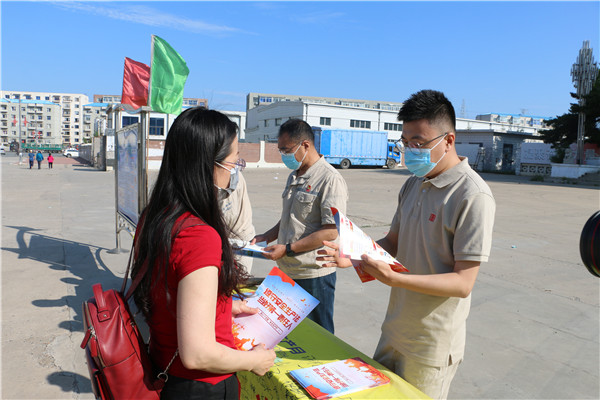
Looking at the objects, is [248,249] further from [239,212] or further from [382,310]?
[382,310]

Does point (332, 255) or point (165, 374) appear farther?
point (332, 255)

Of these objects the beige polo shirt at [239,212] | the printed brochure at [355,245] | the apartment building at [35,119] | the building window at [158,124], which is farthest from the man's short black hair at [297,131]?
the apartment building at [35,119]

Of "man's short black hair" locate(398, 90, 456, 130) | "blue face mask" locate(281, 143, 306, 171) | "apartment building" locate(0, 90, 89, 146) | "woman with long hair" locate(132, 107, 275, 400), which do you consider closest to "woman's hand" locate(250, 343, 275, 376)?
"woman with long hair" locate(132, 107, 275, 400)

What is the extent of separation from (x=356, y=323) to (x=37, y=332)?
3047 millimetres

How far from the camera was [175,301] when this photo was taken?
1.25 metres

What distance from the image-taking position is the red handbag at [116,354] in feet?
4.03

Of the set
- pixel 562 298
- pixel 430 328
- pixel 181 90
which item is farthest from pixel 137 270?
pixel 562 298

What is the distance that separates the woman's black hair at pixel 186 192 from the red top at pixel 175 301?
4 centimetres

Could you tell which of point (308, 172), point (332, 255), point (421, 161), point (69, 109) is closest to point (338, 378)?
point (332, 255)

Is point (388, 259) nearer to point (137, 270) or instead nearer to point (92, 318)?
point (137, 270)

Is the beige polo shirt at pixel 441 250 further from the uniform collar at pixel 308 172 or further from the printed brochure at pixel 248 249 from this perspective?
the uniform collar at pixel 308 172

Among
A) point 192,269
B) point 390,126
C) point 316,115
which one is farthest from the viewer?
point 390,126

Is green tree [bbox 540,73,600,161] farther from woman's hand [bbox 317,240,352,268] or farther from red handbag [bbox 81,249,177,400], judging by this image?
red handbag [bbox 81,249,177,400]

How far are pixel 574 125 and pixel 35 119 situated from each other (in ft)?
377
